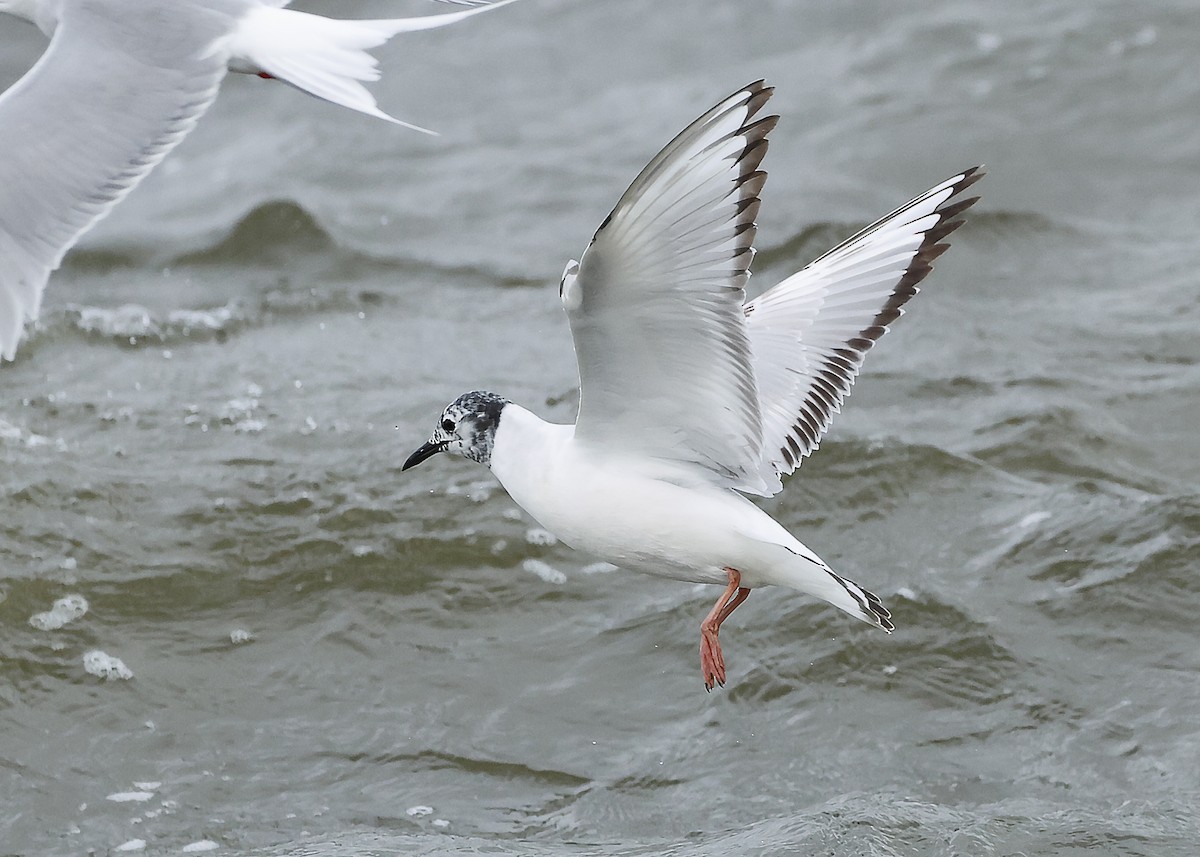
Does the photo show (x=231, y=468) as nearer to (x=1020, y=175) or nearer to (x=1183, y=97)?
(x=1020, y=175)

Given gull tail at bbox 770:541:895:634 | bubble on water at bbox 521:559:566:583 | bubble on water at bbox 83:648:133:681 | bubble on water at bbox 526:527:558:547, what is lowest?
bubble on water at bbox 83:648:133:681

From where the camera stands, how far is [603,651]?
5500mm

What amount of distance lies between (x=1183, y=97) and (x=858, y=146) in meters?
2.05

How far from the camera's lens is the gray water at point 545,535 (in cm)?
470

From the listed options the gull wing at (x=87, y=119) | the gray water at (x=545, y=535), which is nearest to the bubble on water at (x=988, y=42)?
the gray water at (x=545, y=535)

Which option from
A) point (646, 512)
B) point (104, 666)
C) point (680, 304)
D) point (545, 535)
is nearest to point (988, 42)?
point (545, 535)

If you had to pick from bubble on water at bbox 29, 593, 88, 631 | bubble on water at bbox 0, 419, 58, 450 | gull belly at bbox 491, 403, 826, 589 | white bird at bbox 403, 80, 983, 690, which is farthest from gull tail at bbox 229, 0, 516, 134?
bubble on water at bbox 0, 419, 58, 450

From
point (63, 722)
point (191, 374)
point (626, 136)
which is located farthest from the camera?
point (626, 136)

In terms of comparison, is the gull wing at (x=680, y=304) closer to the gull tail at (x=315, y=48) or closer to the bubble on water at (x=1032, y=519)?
the gull tail at (x=315, y=48)

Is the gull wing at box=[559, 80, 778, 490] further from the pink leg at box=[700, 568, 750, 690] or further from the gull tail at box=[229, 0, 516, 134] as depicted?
the gull tail at box=[229, 0, 516, 134]

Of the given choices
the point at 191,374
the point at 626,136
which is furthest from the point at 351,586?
the point at 626,136

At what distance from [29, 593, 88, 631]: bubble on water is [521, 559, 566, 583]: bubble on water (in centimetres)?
158

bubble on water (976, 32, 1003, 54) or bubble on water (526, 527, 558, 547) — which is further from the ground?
bubble on water (976, 32, 1003, 54)

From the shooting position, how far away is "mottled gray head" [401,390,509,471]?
175 inches
